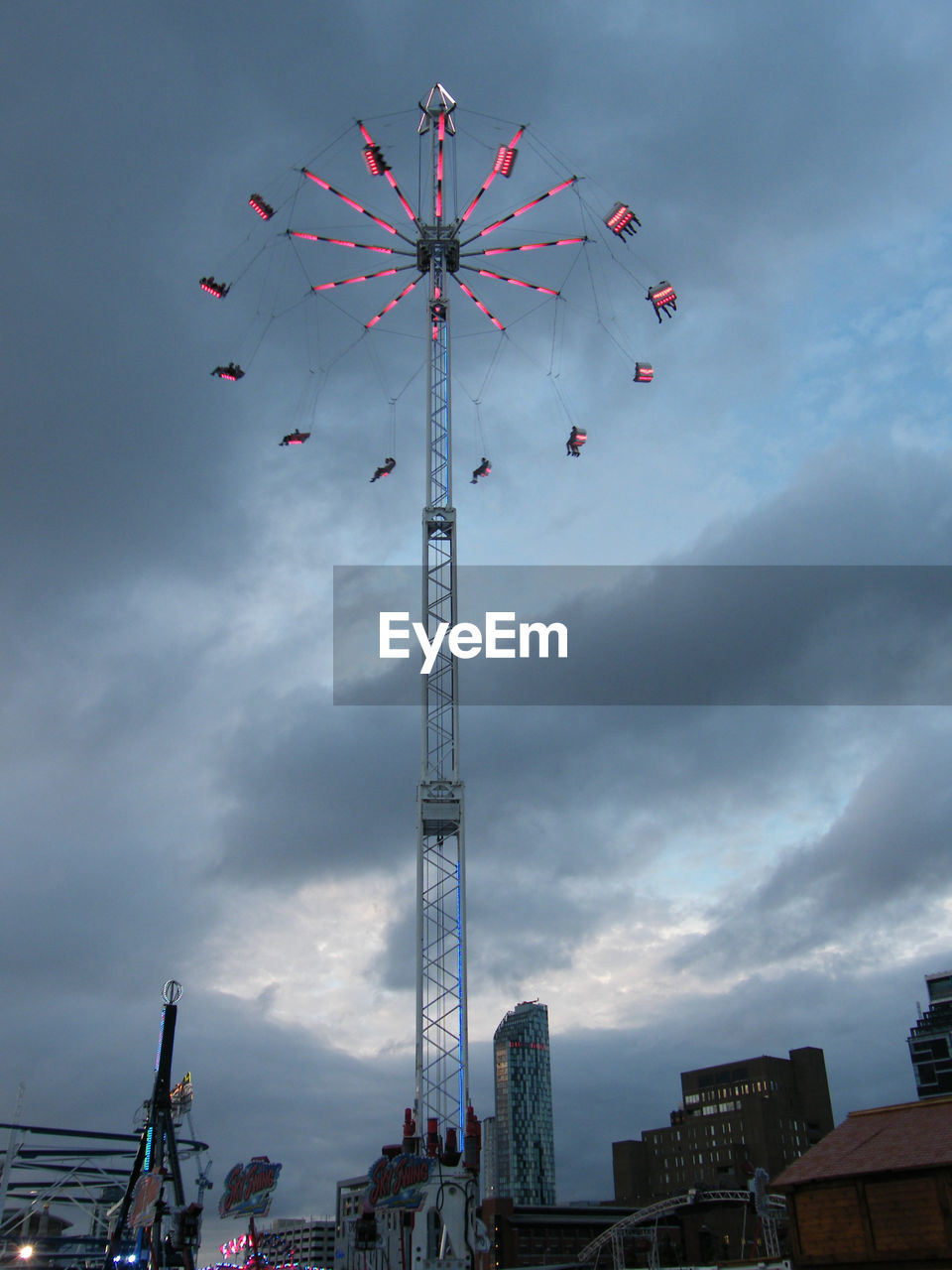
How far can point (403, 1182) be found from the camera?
45312 millimetres

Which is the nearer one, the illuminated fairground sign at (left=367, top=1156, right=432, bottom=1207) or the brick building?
the brick building

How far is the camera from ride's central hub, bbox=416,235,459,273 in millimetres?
63125

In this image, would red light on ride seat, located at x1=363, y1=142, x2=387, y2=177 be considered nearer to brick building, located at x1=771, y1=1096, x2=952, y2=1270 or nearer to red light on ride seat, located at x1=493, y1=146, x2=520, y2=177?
red light on ride seat, located at x1=493, y1=146, x2=520, y2=177

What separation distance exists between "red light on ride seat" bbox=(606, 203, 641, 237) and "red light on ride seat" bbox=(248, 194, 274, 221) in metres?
17.9

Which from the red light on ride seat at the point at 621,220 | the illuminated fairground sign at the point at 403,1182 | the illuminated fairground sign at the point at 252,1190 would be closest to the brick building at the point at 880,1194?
the illuminated fairground sign at the point at 403,1182

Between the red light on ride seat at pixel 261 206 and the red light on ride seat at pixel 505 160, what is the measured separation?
1212 cm

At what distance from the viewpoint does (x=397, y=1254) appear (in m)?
46.5

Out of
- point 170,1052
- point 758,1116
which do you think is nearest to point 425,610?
point 170,1052

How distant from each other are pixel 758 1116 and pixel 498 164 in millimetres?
182747

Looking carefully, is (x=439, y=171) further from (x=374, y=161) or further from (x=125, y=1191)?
(x=125, y=1191)

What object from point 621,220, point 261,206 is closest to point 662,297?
point 621,220

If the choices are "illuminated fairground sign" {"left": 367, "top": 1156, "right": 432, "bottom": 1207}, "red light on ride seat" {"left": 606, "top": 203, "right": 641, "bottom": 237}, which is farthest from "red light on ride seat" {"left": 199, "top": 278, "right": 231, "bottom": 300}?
"illuminated fairground sign" {"left": 367, "top": 1156, "right": 432, "bottom": 1207}

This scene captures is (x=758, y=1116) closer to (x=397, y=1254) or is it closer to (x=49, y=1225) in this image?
(x=49, y=1225)

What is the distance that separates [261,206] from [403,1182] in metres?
47.7
